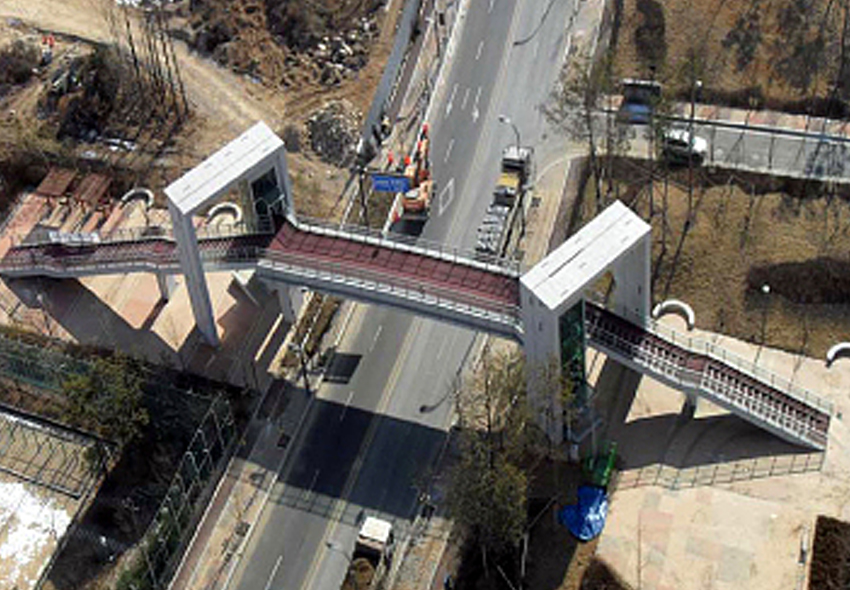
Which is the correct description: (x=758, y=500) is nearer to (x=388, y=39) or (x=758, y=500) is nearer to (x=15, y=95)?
(x=388, y=39)

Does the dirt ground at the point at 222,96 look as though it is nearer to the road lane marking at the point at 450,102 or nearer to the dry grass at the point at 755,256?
the road lane marking at the point at 450,102

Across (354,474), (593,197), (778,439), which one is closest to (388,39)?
(593,197)

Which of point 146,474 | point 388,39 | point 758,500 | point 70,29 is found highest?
point 388,39

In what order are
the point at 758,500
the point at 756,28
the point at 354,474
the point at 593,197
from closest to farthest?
the point at 758,500 < the point at 354,474 < the point at 593,197 < the point at 756,28

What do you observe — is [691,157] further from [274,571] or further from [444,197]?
[274,571]

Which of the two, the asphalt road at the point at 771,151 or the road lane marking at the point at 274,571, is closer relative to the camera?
the road lane marking at the point at 274,571

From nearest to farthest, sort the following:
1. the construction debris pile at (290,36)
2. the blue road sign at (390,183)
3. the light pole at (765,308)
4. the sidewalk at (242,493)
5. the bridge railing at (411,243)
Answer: the sidewalk at (242,493) → the bridge railing at (411,243) → the light pole at (765,308) → the blue road sign at (390,183) → the construction debris pile at (290,36)

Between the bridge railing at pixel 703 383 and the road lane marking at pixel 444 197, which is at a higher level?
the road lane marking at pixel 444 197

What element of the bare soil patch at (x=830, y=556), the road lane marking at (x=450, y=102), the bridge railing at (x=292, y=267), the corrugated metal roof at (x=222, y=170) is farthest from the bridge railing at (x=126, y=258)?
the bare soil patch at (x=830, y=556)
